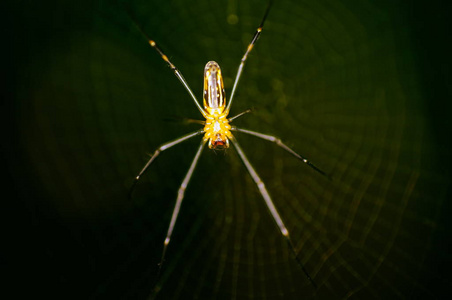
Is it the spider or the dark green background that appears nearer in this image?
the spider

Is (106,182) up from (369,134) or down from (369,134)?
down

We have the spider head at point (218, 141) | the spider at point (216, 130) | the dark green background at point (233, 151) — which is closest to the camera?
the spider at point (216, 130)

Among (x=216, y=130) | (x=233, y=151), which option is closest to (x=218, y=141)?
(x=216, y=130)

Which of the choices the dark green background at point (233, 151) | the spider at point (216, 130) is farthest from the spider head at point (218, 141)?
the dark green background at point (233, 151)

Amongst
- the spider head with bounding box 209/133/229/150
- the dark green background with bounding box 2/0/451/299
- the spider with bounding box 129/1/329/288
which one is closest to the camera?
the spider with bounding box 129/1/329/288

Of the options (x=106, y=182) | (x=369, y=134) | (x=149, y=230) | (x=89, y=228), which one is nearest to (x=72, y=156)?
(x=106, y=182)

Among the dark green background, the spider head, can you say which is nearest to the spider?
the spider head

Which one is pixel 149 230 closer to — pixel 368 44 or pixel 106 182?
pixel 106 182

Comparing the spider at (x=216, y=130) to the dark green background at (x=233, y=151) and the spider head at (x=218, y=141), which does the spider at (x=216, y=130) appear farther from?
the dark green background at (x=233, y=151)

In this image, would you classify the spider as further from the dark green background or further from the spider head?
the dark green background
